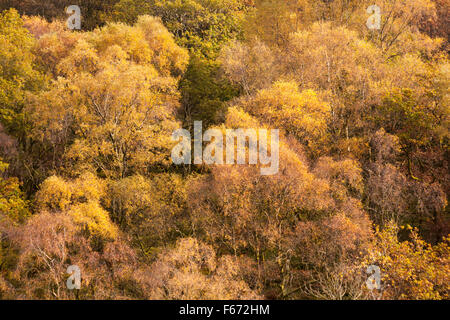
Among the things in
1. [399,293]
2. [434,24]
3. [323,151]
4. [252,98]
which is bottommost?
[399,293]

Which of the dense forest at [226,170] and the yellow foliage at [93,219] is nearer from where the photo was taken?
the dense forest at [226,170]

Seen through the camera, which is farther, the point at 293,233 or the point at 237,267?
the point at 293,233

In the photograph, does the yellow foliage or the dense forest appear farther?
the yellow foliage

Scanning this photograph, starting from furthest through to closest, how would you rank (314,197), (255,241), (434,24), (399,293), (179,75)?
(434,24) → (179,75) → (255,241) → (314,197) → (399,293)

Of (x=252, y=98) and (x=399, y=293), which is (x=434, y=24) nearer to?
(x=252, y=98)

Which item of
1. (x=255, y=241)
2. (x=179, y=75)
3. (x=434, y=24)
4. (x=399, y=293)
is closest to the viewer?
(x=399, y=293)

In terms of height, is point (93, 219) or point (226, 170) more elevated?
point (226, 170)

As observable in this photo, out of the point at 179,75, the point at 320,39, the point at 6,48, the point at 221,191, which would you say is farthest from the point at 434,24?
the point at 6,48

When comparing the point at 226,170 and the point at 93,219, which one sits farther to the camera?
the point at 226,170
